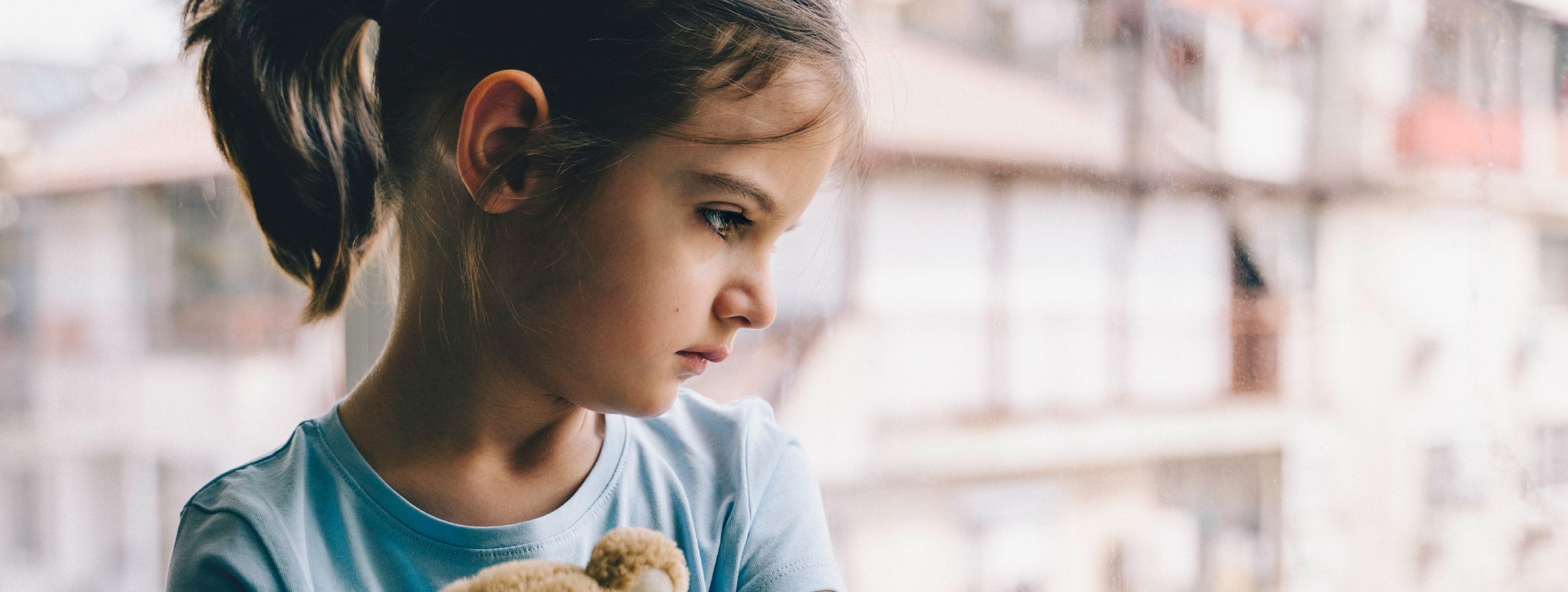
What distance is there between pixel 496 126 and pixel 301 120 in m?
0.19

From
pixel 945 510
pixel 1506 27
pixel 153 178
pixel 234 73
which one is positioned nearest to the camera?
pixel 1506 27

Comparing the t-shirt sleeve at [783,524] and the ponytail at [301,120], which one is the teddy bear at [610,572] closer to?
the t-shirt sleeve at [783,524]

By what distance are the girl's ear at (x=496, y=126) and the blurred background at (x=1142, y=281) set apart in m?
0.22

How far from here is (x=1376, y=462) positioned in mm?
575

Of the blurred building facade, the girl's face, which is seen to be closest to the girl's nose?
the girl's face

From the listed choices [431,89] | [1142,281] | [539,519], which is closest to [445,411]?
[539,519]

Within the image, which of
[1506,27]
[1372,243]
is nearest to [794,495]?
[1372,243]

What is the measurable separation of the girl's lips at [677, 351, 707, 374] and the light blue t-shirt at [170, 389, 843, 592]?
13 centimetres

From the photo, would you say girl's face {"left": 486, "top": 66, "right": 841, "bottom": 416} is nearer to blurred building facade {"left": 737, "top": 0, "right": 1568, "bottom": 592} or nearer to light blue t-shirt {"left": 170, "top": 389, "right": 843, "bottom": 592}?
light blue t-shirt {"left": 170, "top": 389, "right": 843, "bottom": 592}

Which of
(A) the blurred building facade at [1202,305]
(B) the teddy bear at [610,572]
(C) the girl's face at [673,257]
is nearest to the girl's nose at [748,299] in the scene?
(C) the girl's face at [673,257]

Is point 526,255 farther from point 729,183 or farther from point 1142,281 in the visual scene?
point 1142,281

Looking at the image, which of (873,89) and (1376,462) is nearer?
(1376,462)

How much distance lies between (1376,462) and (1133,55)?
0.30 meters

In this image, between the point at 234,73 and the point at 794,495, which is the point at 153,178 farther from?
the point at 794,495
